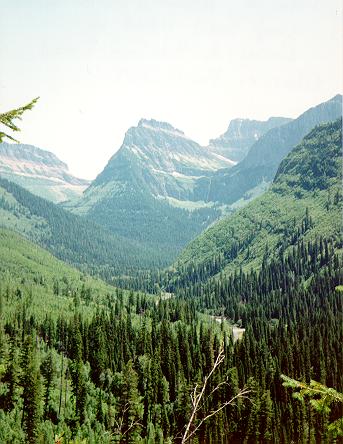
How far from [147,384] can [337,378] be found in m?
52.1

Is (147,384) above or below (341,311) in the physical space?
below

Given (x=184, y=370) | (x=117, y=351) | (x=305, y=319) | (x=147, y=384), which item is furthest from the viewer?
(x=305, y=319)

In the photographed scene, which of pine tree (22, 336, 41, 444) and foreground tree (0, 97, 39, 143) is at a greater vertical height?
foreground tree (0, 97, 39, 143)

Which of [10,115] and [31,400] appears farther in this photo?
[31,400]

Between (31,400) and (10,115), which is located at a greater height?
(10,115)

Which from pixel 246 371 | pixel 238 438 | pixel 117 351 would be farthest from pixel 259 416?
pixel 117 351

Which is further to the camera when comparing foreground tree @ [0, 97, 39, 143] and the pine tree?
the pine tree

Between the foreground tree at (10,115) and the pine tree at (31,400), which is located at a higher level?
the foreground tree at (10,115)

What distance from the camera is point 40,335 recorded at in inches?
6516

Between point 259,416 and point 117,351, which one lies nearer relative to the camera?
point 259,416

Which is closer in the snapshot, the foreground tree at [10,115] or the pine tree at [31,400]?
the foreground tree at [10,115]

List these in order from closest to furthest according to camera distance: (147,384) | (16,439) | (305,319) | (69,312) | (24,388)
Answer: (16,439) < (24,388) < (147,384) < (305,319) < (69,312)

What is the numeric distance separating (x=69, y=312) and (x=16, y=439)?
9549 centimetres

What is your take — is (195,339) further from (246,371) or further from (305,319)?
(305,319)
